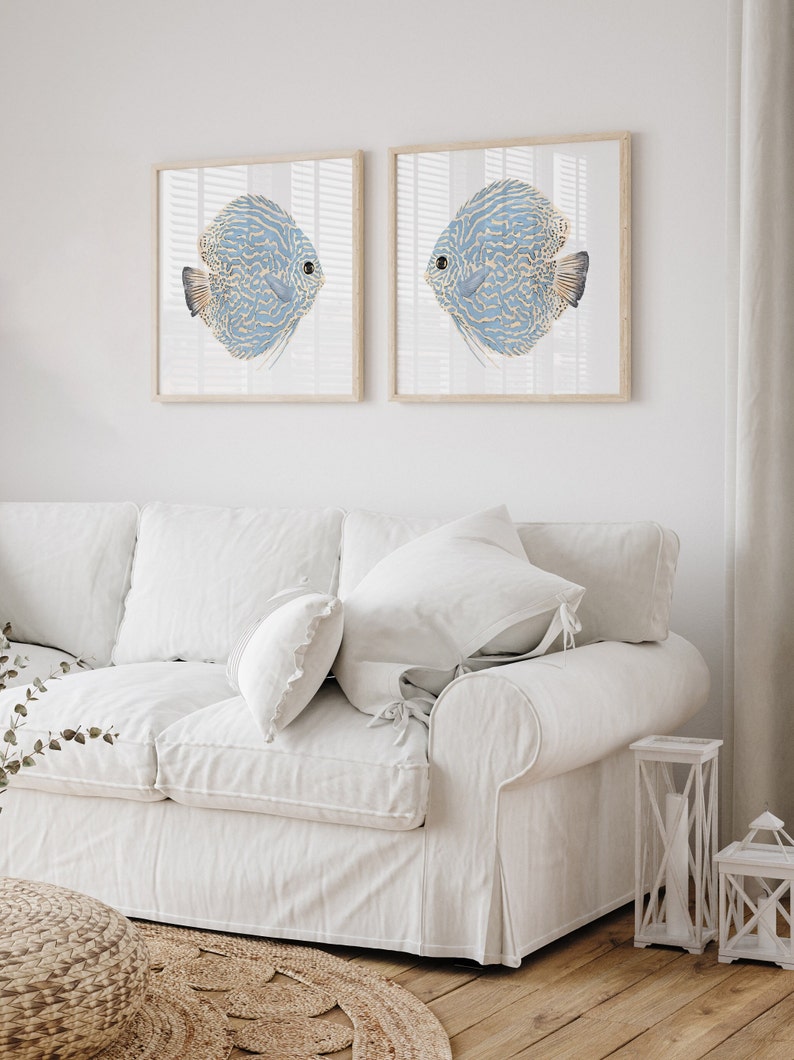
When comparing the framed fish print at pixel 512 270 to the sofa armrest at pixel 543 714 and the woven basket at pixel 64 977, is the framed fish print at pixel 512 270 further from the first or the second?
the woven basket at pixel 64 977

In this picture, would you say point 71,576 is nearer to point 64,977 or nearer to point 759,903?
point 64,977

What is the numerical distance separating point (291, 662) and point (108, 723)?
0.47 metres


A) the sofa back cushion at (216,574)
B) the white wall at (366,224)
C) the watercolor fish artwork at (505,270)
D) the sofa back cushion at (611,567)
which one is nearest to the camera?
the sofa back cushion at (611,567)

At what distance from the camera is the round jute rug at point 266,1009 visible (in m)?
2.13

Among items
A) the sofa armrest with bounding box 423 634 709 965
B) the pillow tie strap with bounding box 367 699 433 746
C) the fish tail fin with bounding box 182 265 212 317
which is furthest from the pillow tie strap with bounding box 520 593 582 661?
the fish tail fin with bounding box 182 265 212 317

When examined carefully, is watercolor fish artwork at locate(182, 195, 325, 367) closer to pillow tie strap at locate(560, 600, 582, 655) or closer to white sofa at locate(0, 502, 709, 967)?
white sofa at locate(0, 502, 709, 967)

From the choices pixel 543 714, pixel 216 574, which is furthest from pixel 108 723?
pixel 543 714

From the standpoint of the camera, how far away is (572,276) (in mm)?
3562

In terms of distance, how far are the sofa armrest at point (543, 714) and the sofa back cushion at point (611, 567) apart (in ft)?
0.59

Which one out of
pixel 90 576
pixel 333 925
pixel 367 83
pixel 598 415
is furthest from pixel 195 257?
pixel 333 925

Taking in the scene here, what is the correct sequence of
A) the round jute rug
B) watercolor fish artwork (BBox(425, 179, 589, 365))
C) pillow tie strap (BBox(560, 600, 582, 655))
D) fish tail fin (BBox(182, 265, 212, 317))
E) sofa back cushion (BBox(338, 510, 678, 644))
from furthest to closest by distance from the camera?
fish tail fin (BBox(182, 265, 212, 317)) < watercolor fish artwork (BBox(425, 179, 589, 365)) < sofa back cushion (BBox(338, 510, 678, 644)) < pillow tie strap (BBox(560, 600, 582, 655)) < the round jute rug

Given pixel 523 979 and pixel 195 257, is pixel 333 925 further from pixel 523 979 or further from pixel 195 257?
pixel 195 257

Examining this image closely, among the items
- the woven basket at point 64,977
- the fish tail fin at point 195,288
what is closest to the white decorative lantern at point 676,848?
the woven basket at point 64,977

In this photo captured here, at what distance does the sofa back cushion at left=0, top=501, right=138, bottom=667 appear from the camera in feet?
11.8
